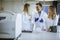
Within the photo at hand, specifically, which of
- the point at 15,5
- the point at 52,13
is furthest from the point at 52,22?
the point at 15,5

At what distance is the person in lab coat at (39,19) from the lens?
2.97 metres

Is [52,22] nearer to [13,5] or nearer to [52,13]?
[52,13]

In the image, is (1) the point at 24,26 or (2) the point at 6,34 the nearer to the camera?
(2) the point at 6,34

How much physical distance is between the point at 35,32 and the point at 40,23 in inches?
8.9

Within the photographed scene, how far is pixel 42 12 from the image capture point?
2977 mm

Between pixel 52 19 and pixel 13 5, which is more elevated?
pixel 13 5

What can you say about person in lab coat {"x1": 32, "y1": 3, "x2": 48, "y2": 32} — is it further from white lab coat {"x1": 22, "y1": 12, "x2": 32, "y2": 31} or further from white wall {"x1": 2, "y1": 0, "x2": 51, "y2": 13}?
white wall {"x1": 2, "y1": 0, "x2": 51, "y2": 13}

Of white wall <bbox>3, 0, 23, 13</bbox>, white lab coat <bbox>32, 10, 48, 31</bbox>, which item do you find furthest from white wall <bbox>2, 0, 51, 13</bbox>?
white lab coat <bbox>32, 10, 48, 31</bbox>

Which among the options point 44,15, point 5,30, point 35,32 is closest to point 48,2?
point 44,15

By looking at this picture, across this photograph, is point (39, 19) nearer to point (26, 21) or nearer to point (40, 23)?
point (40, 23)

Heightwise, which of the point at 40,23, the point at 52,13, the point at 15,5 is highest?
the point at 15,5

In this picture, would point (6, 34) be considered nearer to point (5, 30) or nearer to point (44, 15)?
point (5, 30)

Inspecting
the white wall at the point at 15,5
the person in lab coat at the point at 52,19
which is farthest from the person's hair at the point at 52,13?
the white wall at the point at 15,5

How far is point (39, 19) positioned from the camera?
2988mm
